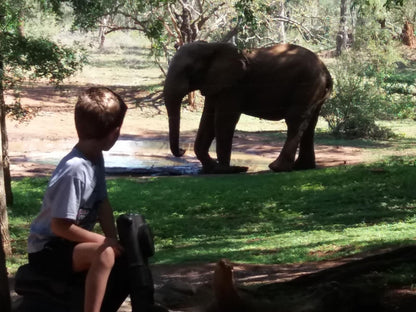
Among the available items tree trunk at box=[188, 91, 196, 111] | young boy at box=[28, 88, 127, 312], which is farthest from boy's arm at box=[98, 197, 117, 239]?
tree trunk at box=[188, 91, 196, 111]

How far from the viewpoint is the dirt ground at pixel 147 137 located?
25.2 ft

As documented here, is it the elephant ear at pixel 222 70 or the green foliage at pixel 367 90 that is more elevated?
the elephant ear at pixel 222 70

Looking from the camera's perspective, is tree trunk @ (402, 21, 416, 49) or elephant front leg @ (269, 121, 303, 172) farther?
tree trunk @ (402, 21, 416, 49)

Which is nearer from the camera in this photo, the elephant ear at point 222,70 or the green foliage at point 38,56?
the green foliage at point 38,56

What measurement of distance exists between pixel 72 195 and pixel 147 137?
1988cm

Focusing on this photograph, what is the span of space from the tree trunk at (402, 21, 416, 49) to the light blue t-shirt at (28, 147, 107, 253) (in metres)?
Answer: 29.5

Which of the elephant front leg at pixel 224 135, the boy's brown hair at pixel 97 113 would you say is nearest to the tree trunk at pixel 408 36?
the elephant front leg at pixel 224 135

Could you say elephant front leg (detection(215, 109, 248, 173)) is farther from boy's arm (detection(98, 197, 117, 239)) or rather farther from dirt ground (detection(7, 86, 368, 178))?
boy's arm (detection(98, 197, 117, 239))

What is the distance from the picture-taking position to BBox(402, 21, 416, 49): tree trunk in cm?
3245

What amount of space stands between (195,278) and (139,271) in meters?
3.74

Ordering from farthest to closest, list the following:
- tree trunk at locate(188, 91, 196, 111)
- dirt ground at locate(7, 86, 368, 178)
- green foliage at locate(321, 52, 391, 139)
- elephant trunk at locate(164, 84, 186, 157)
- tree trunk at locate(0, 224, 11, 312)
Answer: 1. tree trunk at locate(188, 91, 196, 111)
2. green foliage at locate(321, 52, 391, 139)
3. dirt ground at locate(7, 86, 368, 178)
4. elephant trunk at locate(164, 84, 186, 157)
5. tree trunk at locate(0, 224, 11, 312)

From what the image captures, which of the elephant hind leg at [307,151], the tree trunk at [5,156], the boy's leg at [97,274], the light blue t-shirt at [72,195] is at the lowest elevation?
the elephant hind leg at [307,151]

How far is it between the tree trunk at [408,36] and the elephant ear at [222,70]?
53.2ft

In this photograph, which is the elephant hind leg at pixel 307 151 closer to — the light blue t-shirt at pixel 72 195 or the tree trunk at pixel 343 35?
the tree trunk at pixel 343 35
